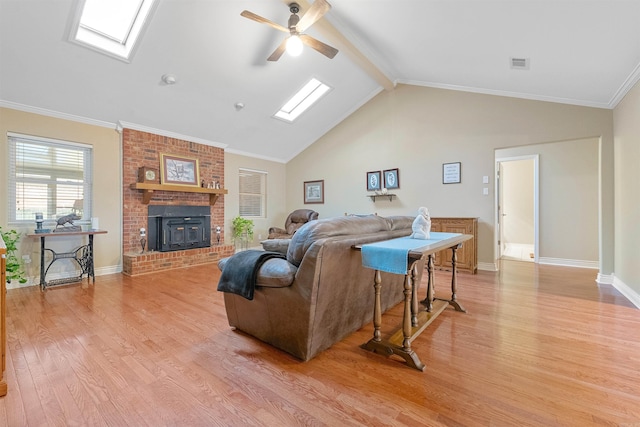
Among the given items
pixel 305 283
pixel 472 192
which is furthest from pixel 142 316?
pixel 472 192

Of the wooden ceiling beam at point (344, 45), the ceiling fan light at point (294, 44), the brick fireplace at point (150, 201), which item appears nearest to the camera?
the ceiling fan light at point (294, 44)

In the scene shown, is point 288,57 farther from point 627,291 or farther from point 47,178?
point 627,291

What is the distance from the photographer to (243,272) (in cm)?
199

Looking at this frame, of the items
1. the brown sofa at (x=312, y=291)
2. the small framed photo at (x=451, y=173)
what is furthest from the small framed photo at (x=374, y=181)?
the brown sofa at (x=312, y=291)

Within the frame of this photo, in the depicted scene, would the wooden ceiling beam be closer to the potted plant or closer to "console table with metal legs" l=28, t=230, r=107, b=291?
the potted plant

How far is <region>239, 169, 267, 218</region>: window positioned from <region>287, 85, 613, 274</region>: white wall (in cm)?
138

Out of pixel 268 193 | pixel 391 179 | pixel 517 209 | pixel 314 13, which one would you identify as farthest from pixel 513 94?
pixel 268 193

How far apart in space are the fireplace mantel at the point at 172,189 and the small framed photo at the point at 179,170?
0.57ft

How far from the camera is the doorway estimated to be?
5.86m

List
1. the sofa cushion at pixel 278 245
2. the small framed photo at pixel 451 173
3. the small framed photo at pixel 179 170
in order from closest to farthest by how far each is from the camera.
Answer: the sofa cushion at pixel 278 245 → the small framed photo at pixel 451 173 → the small framed photo at pixel 179 170

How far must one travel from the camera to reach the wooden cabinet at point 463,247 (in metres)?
4.33

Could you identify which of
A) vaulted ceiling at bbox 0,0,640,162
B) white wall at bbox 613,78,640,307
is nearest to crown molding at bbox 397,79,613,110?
vaulted ceiling at bbox 0,0,640,162

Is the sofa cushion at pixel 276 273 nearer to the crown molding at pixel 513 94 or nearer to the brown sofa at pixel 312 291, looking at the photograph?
the brown sofa at pixel 312 291

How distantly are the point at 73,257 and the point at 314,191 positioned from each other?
452cm
